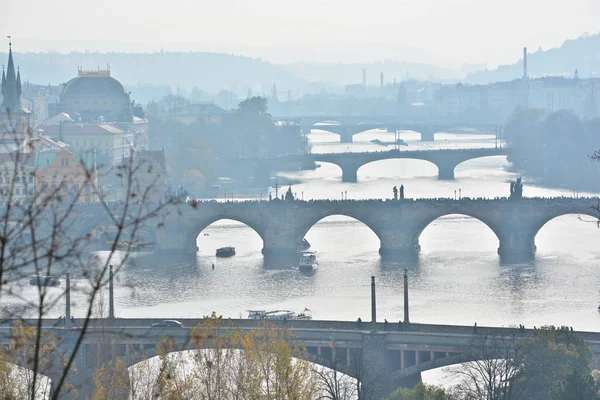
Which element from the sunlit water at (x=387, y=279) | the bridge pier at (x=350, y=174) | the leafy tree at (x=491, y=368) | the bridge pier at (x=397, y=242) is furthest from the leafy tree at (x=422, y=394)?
the bridge pier at (x=350, y=174)

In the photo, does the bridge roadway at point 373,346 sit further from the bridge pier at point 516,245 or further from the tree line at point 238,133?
the tree line at point 238,133

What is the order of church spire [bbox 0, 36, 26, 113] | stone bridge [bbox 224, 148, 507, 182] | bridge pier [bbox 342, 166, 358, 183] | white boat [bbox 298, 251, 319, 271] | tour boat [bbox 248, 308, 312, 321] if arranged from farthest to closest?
1. stone bridge [bbox 224, 148, 507, 182]
2. bridge pier [bbox 342, 166, 358, 183]
3. church spire [bbox 0, 36, 26, 113]
4. white boat [bbox 298, 251, 319, 271]
5. tour boat [bbox 248, 308, 312, 321]

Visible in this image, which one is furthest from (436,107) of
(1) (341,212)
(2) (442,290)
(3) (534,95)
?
(2) (442,290)

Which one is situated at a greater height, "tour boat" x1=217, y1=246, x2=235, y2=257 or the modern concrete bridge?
the modern concrete bridge

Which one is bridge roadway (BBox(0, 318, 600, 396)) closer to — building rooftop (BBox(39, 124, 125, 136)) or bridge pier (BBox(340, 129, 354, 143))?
building rooftop (BBox(39, 124, 125, 136))

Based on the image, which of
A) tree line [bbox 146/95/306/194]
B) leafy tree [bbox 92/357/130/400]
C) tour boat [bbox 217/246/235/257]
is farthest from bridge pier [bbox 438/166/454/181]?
leafy tree [bbox 92/357/130/400]

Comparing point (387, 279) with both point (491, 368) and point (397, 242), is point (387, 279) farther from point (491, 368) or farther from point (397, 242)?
point (491, 368)
